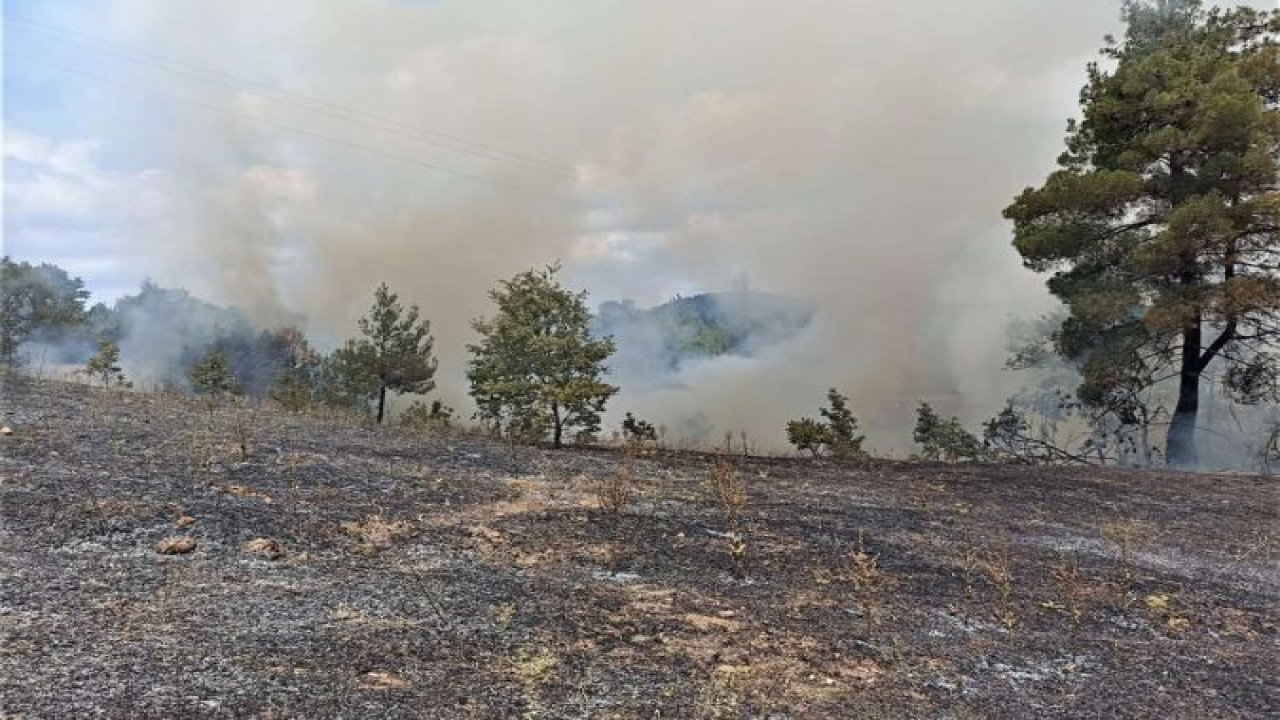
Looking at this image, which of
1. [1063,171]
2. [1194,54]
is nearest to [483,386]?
[1063,171]

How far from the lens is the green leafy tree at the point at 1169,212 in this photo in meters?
12.8

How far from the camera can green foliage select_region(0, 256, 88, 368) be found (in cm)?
3306

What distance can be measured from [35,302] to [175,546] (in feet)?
128

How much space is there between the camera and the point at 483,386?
38.8ft

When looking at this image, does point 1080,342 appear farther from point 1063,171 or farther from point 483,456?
point 483,456

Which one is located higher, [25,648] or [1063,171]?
[1063,171]

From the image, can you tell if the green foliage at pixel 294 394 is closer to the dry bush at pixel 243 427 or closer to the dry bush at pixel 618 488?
the dry bush at pixel 243 427

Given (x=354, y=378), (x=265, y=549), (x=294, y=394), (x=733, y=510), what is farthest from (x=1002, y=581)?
(x=354, y=378)

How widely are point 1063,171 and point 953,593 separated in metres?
12.4

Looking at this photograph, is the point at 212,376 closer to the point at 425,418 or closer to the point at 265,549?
the point at 425,418

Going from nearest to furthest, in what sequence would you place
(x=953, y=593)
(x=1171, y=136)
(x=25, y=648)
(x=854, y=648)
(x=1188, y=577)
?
(x=25, y=648) → (x=854, y=648) → (x=953, y=593) → (x=1188, y=577) → (x=1171, y=136)

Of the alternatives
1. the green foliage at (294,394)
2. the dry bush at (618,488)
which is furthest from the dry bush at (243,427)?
the dry bush at (618,488)

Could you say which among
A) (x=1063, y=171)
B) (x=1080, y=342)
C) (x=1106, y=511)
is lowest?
(x=1106, y=511)

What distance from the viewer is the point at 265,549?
474 cm
